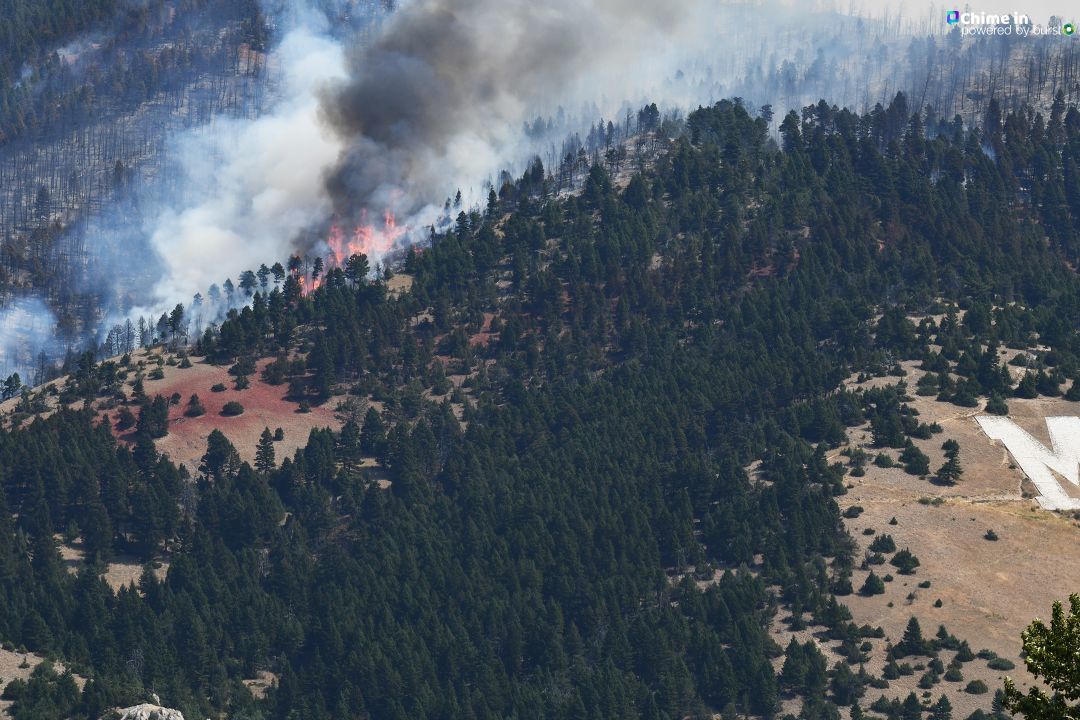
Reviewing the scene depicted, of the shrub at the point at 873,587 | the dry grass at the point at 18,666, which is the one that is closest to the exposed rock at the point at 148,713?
the dry grass at the point at 18,666

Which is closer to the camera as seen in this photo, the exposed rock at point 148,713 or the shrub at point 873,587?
the exposed rock at point 148,713

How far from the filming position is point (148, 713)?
16925cm

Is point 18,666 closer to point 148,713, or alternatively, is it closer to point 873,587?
point 148,713

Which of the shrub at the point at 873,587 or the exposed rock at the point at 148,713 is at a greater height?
the shrub at the point at 873,587

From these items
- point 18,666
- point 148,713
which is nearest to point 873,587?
point 148,713

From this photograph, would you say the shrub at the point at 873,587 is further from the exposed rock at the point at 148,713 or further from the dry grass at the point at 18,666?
the dry grass at the point at 18,666

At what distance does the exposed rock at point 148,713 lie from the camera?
168 m

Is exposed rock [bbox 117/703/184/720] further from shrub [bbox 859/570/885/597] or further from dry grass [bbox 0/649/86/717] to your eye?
shrub [bbox 859/570/885/597]

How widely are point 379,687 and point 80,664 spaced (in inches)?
1092

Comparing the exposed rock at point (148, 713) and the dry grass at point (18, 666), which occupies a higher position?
the dry grass at point (18, 666)

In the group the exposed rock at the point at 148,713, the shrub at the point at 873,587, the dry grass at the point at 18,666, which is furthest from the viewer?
the shrub at the point at 873,587

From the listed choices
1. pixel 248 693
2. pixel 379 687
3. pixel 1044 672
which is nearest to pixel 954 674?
pixel 379 687

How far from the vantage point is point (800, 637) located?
190m

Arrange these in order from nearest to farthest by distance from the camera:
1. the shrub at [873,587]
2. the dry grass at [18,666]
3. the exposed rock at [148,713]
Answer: the exposed rock at [148,713], the dry grass at [18,666], the shrub at [873,587]
